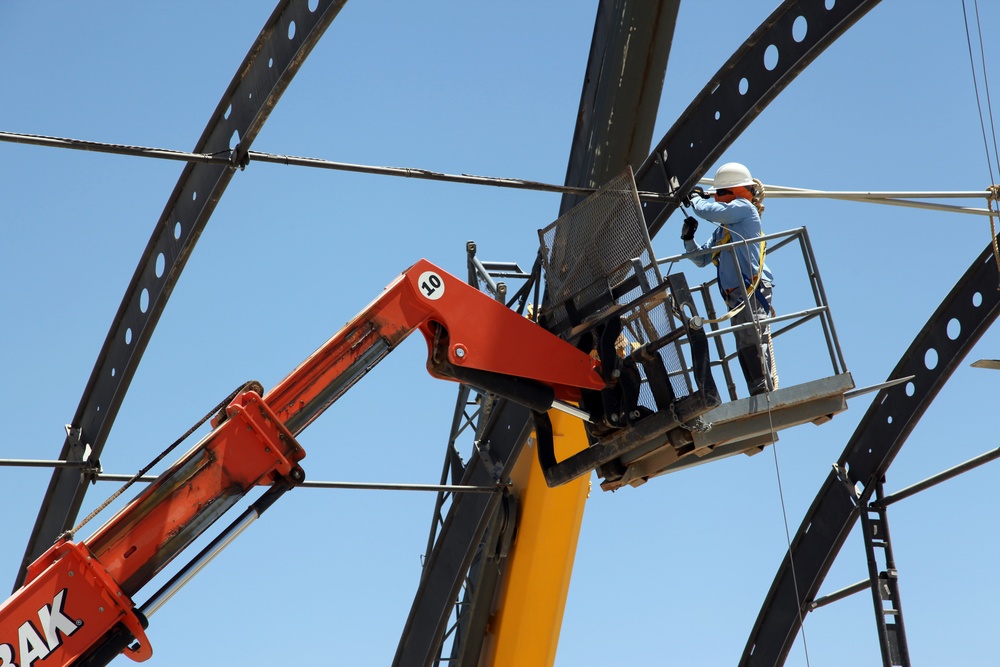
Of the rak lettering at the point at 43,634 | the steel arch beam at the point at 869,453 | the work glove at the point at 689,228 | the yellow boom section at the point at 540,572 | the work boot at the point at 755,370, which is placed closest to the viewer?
the rak lettering at the point at 43,634

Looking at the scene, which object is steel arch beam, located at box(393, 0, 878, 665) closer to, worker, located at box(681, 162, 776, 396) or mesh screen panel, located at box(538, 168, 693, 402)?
worker, located at box(681, 162, 776, 396)

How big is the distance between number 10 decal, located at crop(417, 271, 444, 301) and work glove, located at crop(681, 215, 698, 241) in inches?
98.1

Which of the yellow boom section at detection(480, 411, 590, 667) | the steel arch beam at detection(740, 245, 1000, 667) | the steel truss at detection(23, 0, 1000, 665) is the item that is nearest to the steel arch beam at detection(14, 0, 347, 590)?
the steel truss at detection(23, 0, 1000, 665)

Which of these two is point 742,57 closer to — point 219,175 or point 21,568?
point 219,175

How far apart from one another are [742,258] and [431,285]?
9.01ft

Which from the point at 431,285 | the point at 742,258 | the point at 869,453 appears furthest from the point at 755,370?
the point at 869,453

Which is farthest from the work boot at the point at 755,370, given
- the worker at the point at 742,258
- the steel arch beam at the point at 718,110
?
the steel arch beam at the point at 718,110

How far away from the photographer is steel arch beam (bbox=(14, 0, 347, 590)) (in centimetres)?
1236

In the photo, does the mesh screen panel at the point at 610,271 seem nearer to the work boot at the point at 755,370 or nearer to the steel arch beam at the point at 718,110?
the work boot at the point at 755,370

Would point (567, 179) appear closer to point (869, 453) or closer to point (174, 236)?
point (174, 236)

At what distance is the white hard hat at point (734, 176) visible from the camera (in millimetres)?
11492

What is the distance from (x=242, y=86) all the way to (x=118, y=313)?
9.55ft

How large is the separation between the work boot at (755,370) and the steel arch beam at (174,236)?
15.8 feet

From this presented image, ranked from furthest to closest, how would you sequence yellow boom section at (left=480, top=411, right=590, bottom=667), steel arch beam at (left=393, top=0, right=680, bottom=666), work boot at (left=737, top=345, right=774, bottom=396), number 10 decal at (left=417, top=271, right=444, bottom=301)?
yellow boom section at (left=480, top=411, right=590, bottom=667), steel arch beam at (left=393, top=0, right=680, bottom=666), work boot at (left=737, top=345, right=774, bottom=396), number 10 decal at (left=417, top=271, right=444, bottom=301)
